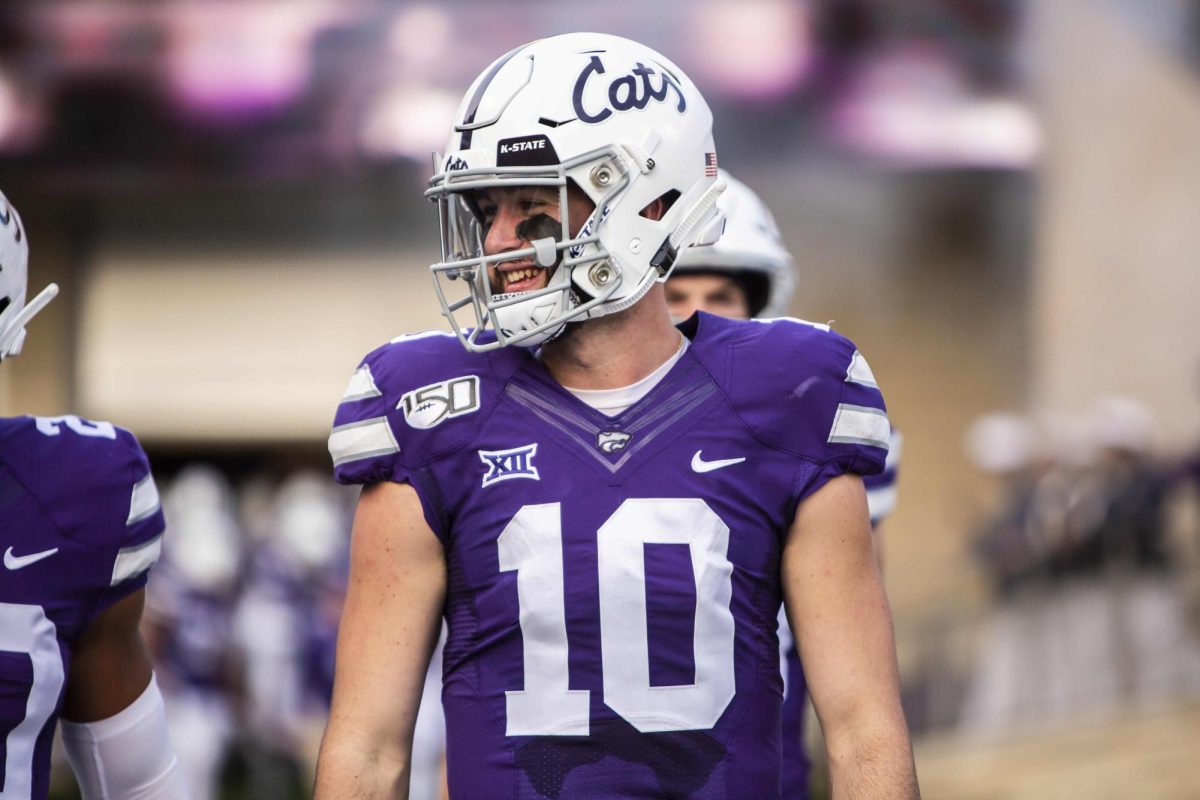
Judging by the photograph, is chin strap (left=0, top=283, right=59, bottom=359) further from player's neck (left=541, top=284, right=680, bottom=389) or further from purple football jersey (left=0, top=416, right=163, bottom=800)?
player's neck (left=541, top=284, right=680, bottom=389)

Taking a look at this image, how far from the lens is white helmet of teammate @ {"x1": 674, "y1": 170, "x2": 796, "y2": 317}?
3580 millimetres

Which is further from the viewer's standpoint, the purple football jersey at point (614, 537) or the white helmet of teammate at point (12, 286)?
the white helmet of teammate at point (12, 286)

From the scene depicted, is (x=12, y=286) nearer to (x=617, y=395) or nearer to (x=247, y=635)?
(x=617, y=395)

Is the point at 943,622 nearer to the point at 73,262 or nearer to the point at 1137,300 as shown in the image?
the point at 1137,300

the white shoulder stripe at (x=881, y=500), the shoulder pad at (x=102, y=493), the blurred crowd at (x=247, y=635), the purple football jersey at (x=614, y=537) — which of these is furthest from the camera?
the blurred crowd at (x=247, y=635)

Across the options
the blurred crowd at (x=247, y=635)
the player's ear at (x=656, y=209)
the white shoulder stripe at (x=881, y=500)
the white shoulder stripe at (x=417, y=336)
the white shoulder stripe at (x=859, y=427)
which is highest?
the player's ear at (x=656, y=209)

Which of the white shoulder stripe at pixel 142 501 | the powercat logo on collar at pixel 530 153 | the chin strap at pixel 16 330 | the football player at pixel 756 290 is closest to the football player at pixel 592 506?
the powercat logo on collar at pixel 530 153

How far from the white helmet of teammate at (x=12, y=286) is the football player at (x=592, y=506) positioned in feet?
1.75

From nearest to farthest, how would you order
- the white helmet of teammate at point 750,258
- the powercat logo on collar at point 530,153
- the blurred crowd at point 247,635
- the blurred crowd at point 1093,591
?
the powercat logo on collar at point 530,153
the white helmet of teammate at point 750,258
the blurred crowd at point 1093,591
the blurred crowd at point 247,635

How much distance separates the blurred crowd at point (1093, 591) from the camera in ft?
32.7

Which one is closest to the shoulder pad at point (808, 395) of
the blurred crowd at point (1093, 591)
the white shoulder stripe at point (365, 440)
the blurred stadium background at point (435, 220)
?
the white shoulder stripe at point (365, 440)

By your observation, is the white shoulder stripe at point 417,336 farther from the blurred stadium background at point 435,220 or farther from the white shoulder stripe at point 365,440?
the blurred stadium background at point 435,220

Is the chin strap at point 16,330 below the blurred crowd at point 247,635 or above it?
above

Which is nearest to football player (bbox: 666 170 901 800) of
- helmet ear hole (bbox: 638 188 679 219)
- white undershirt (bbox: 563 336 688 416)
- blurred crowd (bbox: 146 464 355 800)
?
helmet ear hole (bbox: 638 188 679 219)
